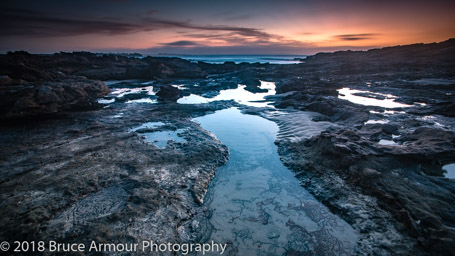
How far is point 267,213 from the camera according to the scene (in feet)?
16.2

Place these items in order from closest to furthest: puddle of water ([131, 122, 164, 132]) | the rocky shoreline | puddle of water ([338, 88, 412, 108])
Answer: the rocky shoreline
puddle of water ([131, 122, 164, 132])
puddle of water ([338, 88, 412, 108])

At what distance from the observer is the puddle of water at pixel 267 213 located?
4.09m

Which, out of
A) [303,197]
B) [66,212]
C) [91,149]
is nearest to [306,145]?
[303,197]

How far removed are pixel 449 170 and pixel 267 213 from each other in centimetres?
568

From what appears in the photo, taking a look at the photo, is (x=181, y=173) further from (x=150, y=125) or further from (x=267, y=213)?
(x=150, y=125)

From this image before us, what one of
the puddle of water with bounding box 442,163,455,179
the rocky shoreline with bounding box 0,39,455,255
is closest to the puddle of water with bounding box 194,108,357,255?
the rocky shoreline with bounding box 0,39,455,255

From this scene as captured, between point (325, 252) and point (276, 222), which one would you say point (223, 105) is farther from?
point (325, 252)

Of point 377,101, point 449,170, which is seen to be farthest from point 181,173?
point 377,101

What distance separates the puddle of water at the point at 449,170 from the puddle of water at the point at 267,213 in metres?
3.82

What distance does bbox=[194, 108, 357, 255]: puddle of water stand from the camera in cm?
409

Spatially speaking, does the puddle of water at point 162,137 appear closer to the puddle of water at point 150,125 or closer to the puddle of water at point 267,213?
the puddle of water at point 150,125

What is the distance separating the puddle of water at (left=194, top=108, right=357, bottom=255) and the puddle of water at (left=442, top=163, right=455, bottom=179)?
150 inches

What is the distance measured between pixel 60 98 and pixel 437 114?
76.6 ft

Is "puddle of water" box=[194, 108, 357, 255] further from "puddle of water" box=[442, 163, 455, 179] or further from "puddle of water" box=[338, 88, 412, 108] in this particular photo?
"puddle of water" box=[338, 88, 412, 108]
